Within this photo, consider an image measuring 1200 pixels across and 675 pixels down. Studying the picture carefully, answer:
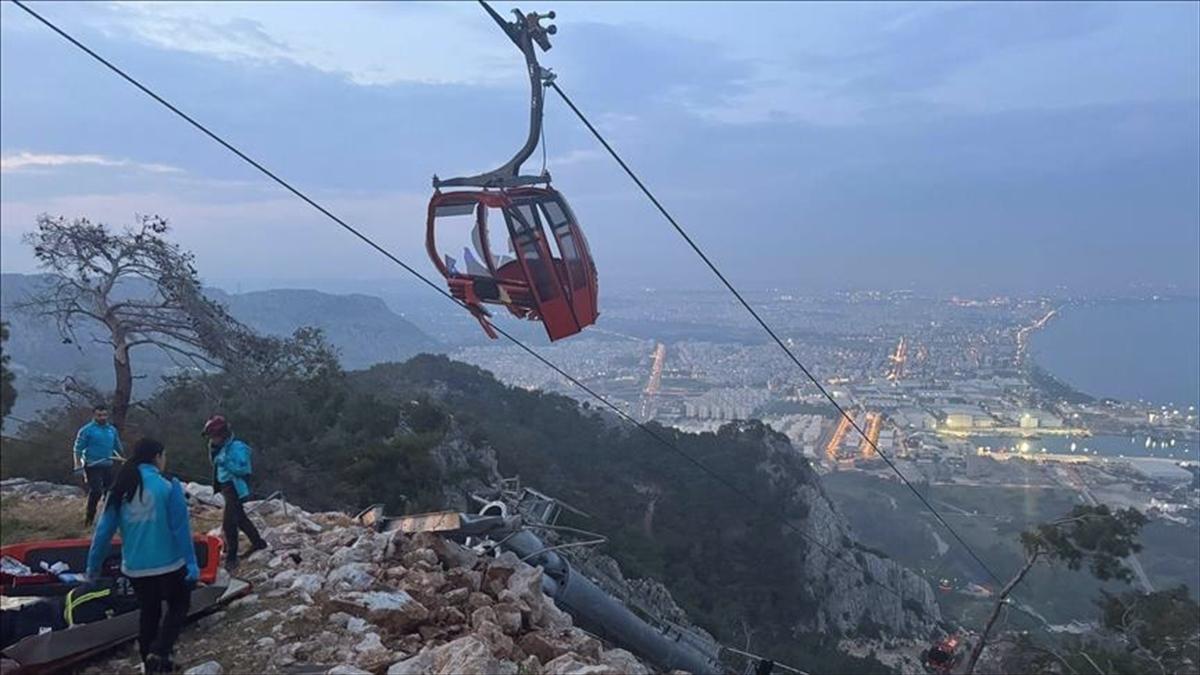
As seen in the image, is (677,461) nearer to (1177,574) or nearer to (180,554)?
(1177,574)

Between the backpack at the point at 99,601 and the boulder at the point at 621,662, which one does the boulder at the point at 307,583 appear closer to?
the backpack at the point at 99,601

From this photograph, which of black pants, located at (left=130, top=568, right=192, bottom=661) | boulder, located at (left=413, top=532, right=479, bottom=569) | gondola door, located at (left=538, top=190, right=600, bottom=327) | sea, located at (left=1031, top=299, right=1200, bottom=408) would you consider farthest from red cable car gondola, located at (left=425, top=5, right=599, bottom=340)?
sea, located at (left=1031, top=299, right=1200, bottom=408)

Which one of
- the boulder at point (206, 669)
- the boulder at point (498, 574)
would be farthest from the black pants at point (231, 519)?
the boulder at point (498, 574)

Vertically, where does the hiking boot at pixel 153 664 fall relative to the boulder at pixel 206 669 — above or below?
above

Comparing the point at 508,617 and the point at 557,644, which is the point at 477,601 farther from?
the point at 557,644

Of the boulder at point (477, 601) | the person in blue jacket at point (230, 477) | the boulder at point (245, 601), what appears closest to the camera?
the boulder at point (245, 601)

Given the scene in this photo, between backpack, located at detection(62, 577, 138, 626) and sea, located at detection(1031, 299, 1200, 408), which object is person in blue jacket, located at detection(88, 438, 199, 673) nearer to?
backpack, located at detection(62, 577, 138, 626)

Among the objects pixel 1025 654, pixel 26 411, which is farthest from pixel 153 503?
pixel 1025 654
